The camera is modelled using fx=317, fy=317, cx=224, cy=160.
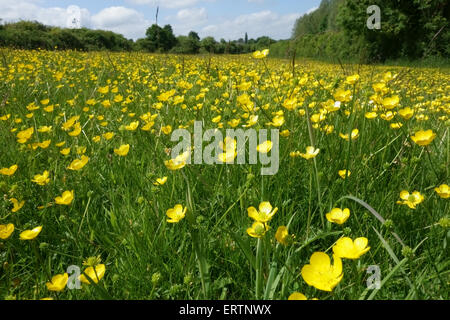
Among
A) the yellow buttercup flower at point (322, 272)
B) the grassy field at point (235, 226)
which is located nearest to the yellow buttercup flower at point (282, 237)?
the grassy field at point (235, 226)

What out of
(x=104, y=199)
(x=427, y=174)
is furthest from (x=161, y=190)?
(x=427, y=174)

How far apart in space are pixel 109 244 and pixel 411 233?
1278mm

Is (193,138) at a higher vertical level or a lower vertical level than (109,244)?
higher

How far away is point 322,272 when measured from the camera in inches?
34.6

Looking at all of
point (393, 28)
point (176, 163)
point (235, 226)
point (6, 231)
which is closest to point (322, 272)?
point (235, 226)

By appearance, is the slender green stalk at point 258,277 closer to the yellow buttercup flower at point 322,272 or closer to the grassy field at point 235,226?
the grassy field at point 235,226

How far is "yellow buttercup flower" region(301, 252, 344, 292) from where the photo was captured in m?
0.81

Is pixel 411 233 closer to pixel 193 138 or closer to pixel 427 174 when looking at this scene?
pixel 427 174
